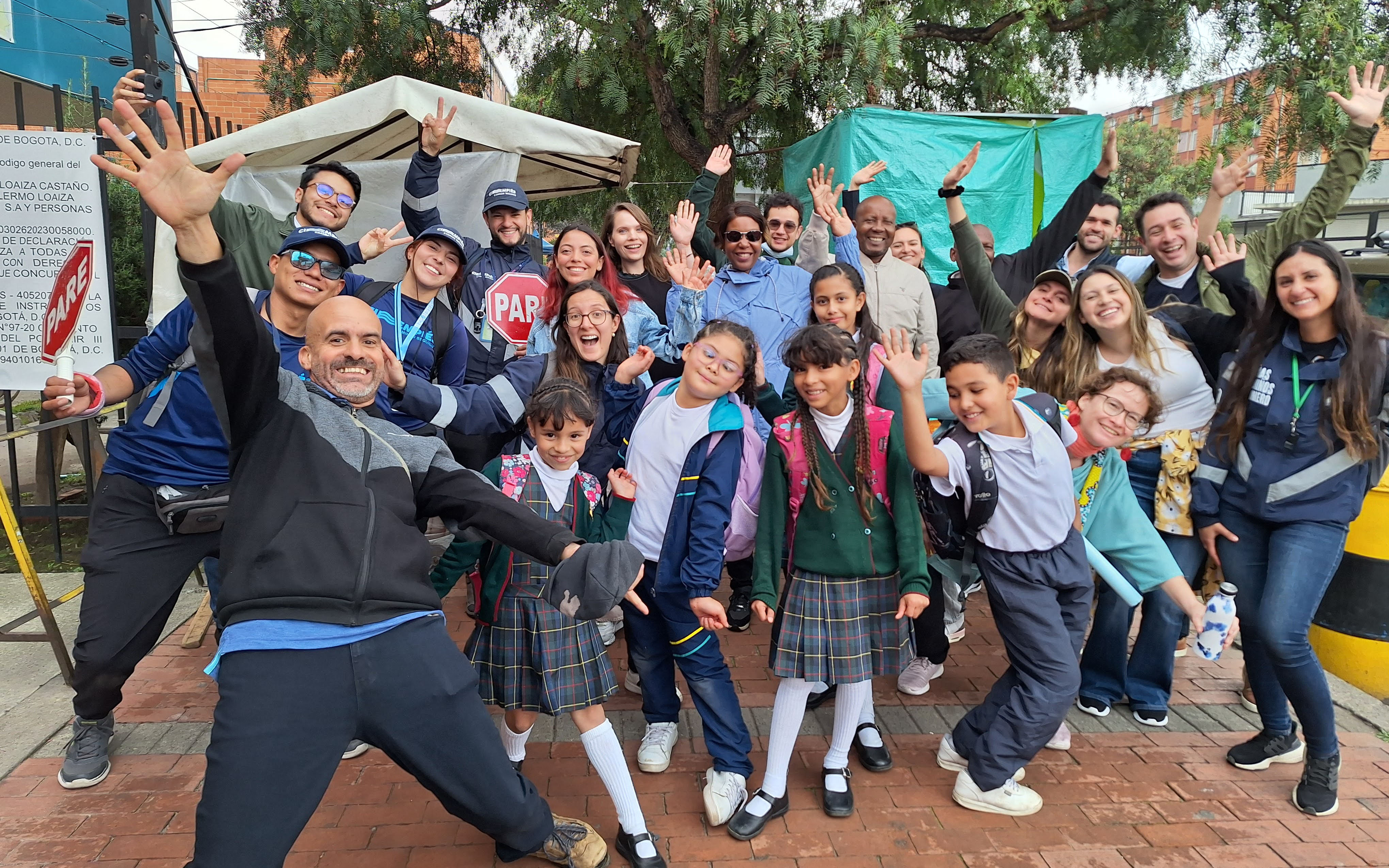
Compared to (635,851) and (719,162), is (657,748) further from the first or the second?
(719,162)

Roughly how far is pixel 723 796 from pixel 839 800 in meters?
0.43

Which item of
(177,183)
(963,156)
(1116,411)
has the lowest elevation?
(1116,411)

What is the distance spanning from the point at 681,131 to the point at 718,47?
1.63m

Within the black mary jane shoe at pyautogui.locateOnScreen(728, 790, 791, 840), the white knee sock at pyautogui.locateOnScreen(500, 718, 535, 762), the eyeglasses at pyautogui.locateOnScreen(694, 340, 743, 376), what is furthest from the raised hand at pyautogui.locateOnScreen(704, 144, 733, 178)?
the black mary jane shoe at pyautogui.locateOnScreen(728, 790, 791, 840)

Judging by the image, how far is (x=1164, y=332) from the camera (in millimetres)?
3617

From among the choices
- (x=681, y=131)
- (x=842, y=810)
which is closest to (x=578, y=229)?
(x=842, y=810)

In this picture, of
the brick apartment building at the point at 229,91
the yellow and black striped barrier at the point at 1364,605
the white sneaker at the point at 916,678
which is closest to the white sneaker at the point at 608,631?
the white sneaker at the point at 916,678

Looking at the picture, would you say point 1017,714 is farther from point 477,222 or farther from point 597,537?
point 477,222

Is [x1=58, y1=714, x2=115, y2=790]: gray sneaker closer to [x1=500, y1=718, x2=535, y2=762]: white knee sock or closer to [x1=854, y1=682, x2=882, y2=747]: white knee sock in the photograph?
[x1=500, y1=718, x2=535, y2=762]: white knee sock

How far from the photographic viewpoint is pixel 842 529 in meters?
3.00

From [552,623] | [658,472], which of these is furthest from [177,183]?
[658,472]

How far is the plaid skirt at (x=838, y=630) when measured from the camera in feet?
9.84

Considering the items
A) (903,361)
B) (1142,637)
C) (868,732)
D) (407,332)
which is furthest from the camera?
(1142,637)

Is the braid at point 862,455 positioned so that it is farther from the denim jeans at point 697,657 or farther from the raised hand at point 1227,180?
the raised hand at point 1227,180
